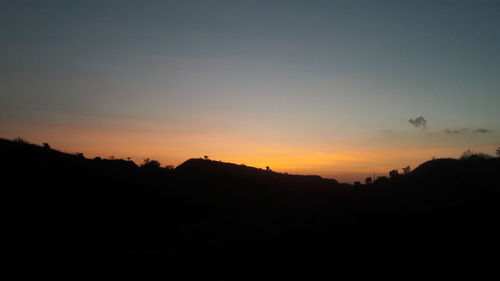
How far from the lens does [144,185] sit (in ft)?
92.1

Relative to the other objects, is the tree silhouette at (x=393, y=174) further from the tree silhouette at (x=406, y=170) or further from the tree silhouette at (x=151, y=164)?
the tree silhouette at (x=151, y=164)

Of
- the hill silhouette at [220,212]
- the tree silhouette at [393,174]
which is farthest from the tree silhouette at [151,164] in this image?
the tree silhouette at [393,174]

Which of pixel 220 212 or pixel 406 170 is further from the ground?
pixel 406 170

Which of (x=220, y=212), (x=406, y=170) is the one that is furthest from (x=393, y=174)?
(x=220, y=212)

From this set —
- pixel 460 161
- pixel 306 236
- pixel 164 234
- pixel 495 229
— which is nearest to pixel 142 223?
pixel 164 234

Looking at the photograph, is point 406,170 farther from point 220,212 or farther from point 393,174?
point 220,212

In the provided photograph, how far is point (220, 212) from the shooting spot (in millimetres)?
26750

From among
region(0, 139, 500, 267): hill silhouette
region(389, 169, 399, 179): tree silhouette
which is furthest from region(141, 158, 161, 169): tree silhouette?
region(389, 169, 399, 179): tree silhouette

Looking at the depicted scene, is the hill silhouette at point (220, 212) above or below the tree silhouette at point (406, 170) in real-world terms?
below

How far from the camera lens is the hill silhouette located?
1393 cm

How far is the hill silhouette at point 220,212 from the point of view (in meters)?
13.9

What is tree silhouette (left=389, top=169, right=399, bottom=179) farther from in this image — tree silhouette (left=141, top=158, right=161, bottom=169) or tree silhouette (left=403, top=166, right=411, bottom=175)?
tree silhouette (left=141, top=158, right=161, bottom=169)

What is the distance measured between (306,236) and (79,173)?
54.5 ft

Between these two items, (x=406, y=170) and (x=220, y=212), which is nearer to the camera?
(x=220, y=212)
